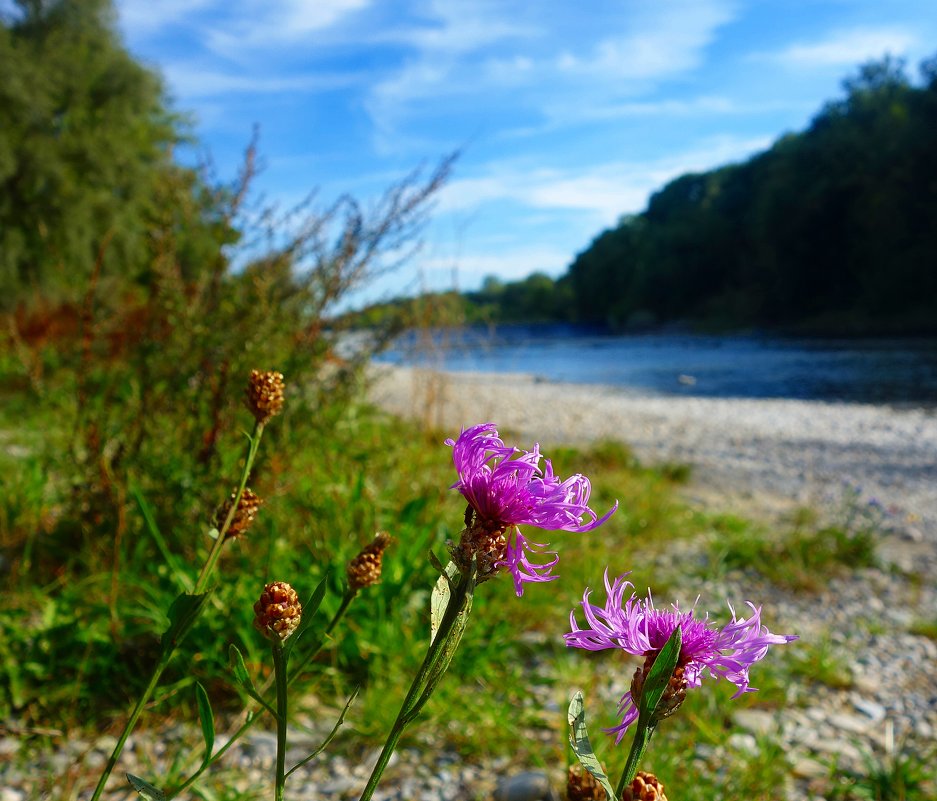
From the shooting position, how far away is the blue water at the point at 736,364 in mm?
14133

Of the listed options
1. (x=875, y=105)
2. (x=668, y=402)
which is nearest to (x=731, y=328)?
(x=875, y=105)

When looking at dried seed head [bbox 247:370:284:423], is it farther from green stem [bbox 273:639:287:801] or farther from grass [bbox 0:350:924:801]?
grass [bbox 0:350:924:801]

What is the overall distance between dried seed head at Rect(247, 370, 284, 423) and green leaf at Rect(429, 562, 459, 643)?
10.5 inches

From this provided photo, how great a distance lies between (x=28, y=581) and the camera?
2461mm

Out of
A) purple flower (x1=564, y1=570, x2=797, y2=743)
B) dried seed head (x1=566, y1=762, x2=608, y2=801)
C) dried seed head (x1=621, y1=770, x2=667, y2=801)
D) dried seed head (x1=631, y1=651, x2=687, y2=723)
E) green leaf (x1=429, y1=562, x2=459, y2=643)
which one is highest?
green leaf (x1=429, y1=562, x2=459, y2=643)

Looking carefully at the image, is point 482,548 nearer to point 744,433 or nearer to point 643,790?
point 643,790

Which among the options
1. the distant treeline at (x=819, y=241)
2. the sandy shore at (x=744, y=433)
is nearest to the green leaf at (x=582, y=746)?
the sandy shore at (x=744, y=433)

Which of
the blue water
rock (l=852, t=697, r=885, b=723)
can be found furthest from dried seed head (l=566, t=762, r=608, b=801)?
the blue water

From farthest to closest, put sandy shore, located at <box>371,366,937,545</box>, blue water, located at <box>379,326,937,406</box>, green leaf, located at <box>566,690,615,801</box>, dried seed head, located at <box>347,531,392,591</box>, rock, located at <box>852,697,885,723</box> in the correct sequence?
blue water, located at <box>379,326,937,406</box> < sandy shore, located at <box>371,366,937,545</box> < rock, located at <box>852,697,885,723</box> < dried seed head, located at <box>347,531,392,591</box> < green leaf, located at <box>566,690,615,801</box>

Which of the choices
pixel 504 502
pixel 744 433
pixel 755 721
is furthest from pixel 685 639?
pixel 744 433

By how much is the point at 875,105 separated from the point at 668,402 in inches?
1270

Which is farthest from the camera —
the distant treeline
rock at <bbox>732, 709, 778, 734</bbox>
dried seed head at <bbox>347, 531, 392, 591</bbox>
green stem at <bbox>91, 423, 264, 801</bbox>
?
the distant treeline

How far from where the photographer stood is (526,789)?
1771mm

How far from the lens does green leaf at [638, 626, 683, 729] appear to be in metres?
0.49
